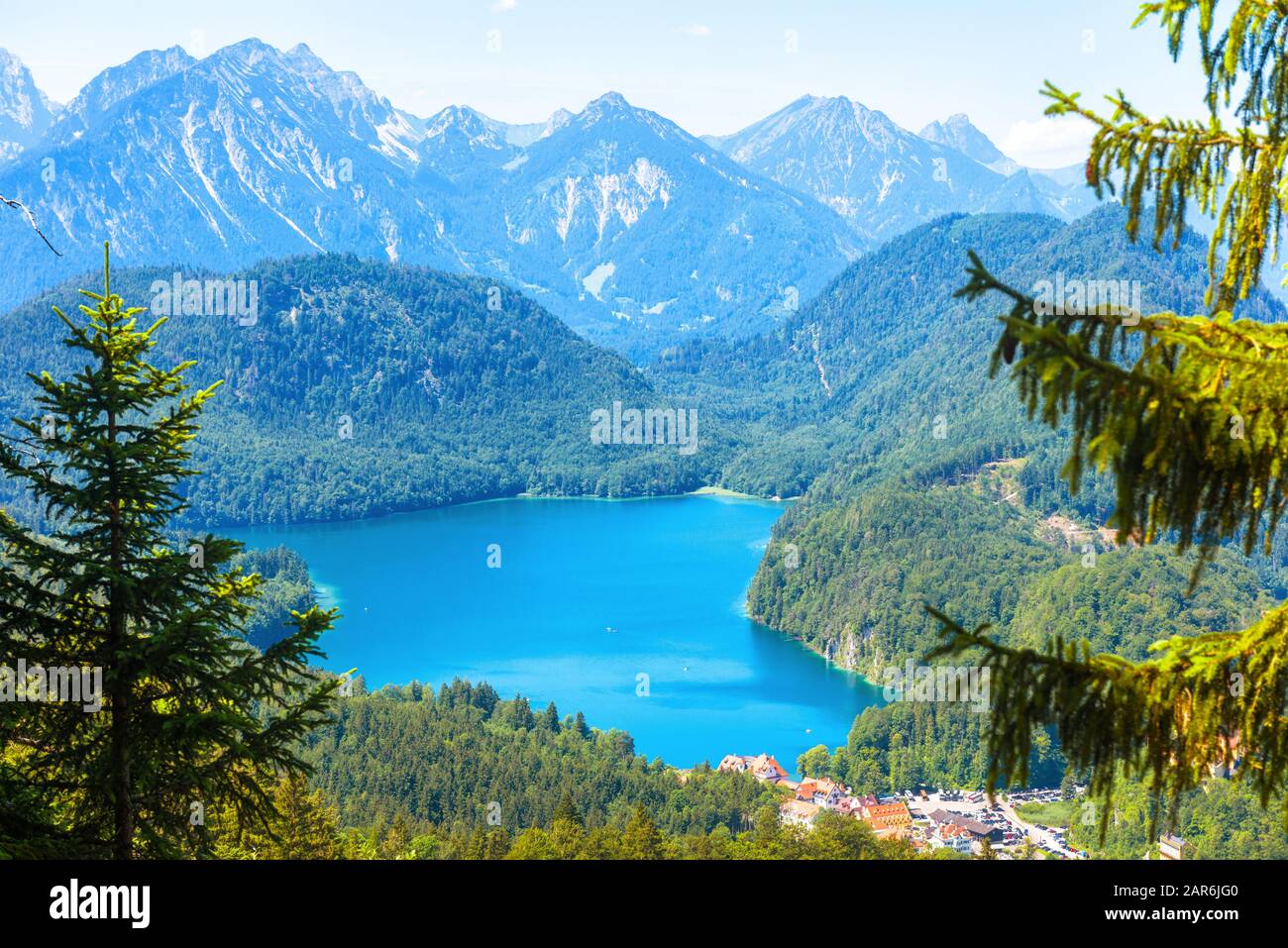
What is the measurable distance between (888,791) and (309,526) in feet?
319

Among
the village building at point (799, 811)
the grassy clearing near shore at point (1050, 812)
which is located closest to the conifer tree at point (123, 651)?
the village building at point (799, 811)

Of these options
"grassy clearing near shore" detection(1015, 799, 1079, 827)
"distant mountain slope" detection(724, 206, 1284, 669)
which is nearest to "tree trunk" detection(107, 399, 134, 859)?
"distant mountain slope" detection(724, 206, 1284, 669)

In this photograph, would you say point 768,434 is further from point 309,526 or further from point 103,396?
point 103,396

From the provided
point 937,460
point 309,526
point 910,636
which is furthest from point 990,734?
point 309,526

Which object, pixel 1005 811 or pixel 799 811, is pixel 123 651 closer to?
pixel 799 811

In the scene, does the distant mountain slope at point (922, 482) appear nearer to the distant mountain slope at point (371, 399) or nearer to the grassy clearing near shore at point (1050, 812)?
the grassy clearing near shore at point (1050, 812)

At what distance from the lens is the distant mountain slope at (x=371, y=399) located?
500ft

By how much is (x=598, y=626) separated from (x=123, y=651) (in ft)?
253

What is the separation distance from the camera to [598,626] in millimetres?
85000

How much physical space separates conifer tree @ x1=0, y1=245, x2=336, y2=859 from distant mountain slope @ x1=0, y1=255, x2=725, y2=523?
13844cm

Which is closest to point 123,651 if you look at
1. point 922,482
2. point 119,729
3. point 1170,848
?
point 119,729

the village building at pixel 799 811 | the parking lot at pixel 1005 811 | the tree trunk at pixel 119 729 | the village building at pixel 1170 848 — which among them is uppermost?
the tree trunk at pixel 119 729

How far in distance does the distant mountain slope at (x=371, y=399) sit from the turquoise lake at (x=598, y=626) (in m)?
18.4

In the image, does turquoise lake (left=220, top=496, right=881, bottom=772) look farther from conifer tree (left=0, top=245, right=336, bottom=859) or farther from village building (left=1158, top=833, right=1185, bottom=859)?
conifer tree (left=0, top=245, right=336, bottom=859)
